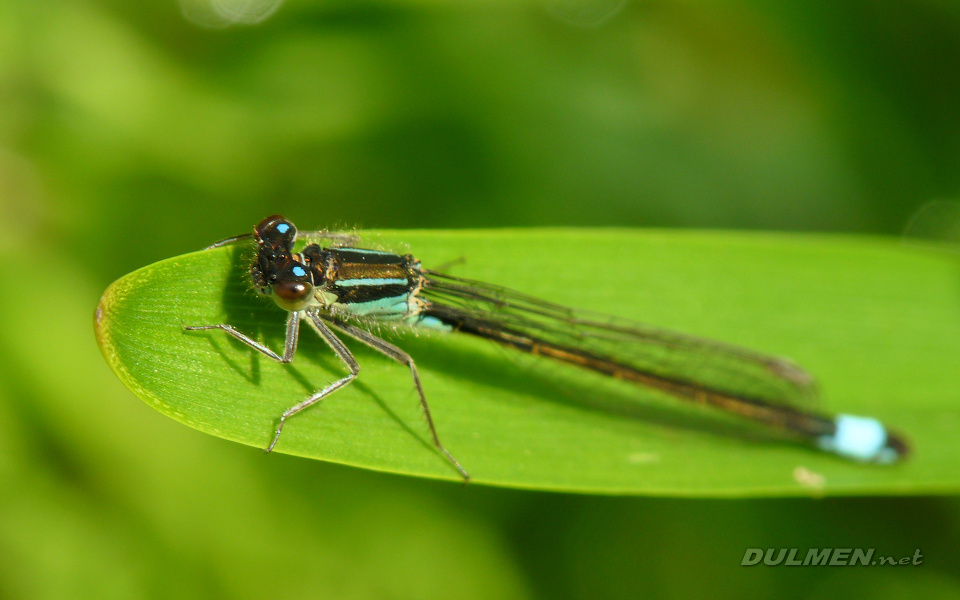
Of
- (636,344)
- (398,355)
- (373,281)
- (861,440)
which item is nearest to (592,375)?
(636,344)

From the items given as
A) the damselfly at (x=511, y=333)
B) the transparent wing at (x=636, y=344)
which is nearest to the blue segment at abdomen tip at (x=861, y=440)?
the damselfly at (x=511, y=333)

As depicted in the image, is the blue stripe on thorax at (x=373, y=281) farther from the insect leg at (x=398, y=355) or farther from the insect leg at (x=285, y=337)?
the insect leg at (x=285, y=337)

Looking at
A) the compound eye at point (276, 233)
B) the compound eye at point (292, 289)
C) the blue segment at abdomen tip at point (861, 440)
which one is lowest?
the blue segment at abdomen tip at point (861, 440)

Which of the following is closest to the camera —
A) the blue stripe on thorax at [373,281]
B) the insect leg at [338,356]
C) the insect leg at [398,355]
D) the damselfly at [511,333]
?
the insect leg at [338,356]

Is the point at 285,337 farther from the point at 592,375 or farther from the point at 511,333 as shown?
the point at 592,375

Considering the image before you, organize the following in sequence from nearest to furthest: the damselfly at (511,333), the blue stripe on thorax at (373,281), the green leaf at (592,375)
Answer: the green leaf at (592,375)
the damselfly at (511,333)
the blue stripe on thorax at (373,281)

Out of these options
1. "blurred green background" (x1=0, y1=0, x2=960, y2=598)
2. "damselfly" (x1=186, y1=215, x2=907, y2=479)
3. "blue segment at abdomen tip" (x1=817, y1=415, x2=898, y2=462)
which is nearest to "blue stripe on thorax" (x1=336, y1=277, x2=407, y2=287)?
"damselfly" (x1=186, y1=215, x2=907, y2=479)

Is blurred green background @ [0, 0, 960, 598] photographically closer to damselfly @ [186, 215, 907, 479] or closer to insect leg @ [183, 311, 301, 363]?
damselfly @ [186, 215, 907, 479]
